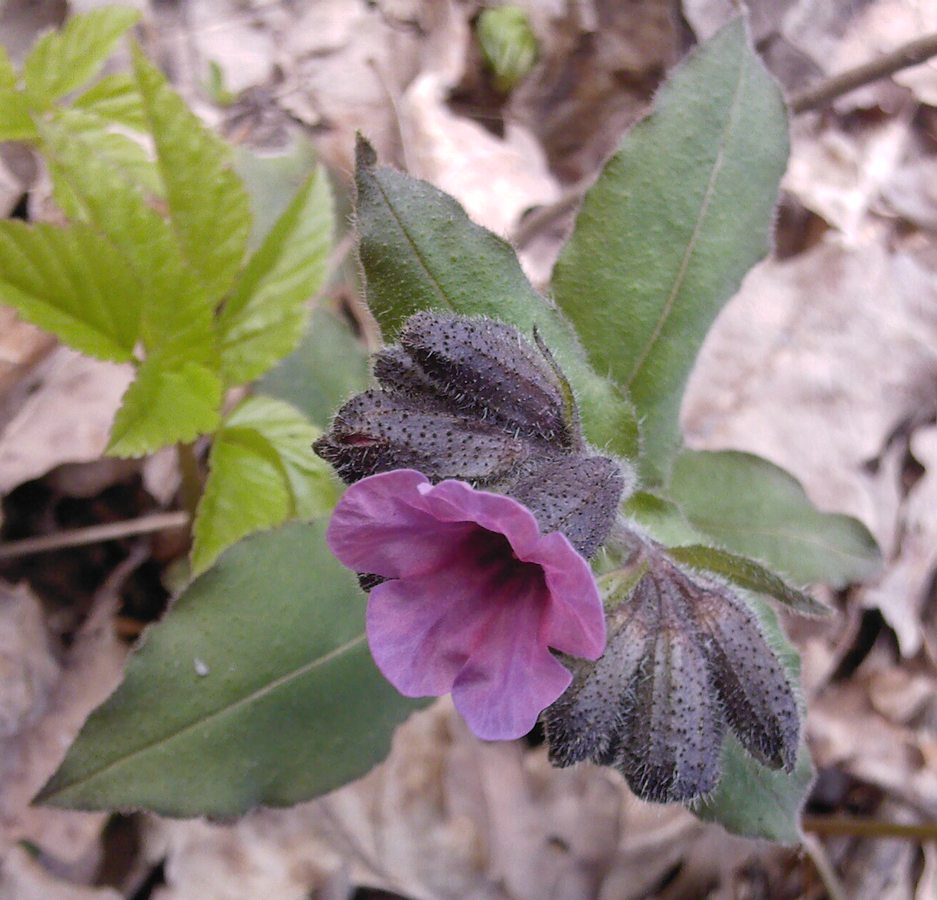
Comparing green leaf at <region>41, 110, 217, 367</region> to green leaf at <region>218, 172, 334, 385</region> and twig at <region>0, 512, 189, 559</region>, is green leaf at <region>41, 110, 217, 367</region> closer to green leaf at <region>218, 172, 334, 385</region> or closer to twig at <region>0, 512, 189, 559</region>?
green leaf at <region>218, 172, 334, 385</region>

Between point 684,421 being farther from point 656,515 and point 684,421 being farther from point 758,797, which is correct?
point 758,797

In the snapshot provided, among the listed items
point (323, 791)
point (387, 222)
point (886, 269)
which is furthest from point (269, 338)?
point (886, 269)

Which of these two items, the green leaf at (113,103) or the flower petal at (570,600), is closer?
the flower petal at (570,600)

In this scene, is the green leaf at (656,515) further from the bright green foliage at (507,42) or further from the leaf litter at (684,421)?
the bright green foliage at (507,42)

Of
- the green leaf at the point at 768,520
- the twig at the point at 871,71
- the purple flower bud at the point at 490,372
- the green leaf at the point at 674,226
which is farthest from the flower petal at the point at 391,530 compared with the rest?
the twig at the point at 871,71

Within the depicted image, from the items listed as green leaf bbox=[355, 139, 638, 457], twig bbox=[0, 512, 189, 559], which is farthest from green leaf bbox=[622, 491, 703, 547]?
twig bbox=[0, 512, 189, 559]

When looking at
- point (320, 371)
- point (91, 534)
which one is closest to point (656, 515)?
point (320, 371)

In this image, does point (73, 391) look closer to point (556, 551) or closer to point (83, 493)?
point (83, 493)
